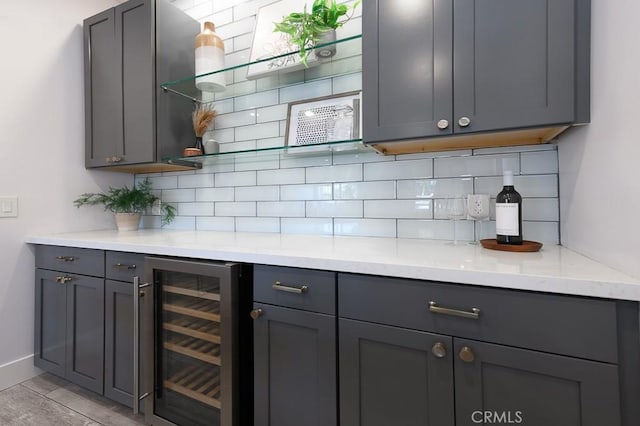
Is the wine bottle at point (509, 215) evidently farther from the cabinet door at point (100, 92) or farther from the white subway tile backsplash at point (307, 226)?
the cabinet door at point (100, 92)

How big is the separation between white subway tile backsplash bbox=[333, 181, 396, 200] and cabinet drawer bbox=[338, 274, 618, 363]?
2.50 feet

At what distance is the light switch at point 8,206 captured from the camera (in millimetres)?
1888

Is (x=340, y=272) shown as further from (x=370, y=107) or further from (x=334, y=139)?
(x=334, y=139)

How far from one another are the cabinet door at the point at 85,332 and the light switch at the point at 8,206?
0.65 m

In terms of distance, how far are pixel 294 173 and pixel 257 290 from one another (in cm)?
91

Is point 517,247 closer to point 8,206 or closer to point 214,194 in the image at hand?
point 214,194

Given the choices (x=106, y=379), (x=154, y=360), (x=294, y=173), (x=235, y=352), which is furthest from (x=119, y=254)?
(x=294, y=173)

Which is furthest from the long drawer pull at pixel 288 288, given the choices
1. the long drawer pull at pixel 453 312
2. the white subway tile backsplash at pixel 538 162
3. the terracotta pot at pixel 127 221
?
the terracotta pot at pixel 127 221

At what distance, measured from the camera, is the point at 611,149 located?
0.90 metres

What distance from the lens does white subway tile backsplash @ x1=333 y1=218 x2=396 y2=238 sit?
1.67 m

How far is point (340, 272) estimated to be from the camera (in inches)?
41.9

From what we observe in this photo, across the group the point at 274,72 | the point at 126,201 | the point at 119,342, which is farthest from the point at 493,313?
the point at 126,201

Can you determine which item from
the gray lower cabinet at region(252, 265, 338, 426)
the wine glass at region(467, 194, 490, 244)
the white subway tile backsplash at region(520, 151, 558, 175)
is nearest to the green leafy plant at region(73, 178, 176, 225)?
the gray lower cabinet at region(252, 265, 338, 426)

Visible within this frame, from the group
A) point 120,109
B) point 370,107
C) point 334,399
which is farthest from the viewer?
point 120,109
